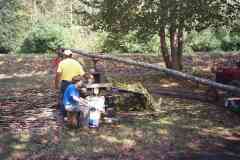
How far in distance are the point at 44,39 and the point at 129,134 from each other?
737 inches

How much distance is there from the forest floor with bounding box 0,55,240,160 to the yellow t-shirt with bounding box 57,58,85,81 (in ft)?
3.78

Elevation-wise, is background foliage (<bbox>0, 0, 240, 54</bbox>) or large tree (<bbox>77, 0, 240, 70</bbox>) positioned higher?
large tree (<bbox>77, 0, 240, 70</bbox>)

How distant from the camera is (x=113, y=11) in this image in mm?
18297

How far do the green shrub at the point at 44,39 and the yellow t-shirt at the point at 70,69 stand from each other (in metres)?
16.3

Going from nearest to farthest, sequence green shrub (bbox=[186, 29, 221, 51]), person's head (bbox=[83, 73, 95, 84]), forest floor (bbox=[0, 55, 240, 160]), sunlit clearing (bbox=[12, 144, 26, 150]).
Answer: forest floor (bbox=[0, 55, 240, 160])
sunlit clearing (bbox=[12, 144, 26, 150])
person's head (bbox=[83, 73, 95, 84])
green shrub (bbox=[186, 29, 221, 51])

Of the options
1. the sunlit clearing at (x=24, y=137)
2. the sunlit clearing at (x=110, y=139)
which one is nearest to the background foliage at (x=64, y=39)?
the sunlit clearing at (x=24, y=137)

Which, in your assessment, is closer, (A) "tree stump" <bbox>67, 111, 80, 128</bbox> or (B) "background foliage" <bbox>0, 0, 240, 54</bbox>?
(A) "tree stump" <bbox>67, 111, 80, 128</bbox>

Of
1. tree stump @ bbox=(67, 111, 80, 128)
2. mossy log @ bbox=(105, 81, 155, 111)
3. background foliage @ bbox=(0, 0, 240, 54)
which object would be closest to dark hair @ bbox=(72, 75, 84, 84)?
tree stump @ bbox=(67, 111, 80, 128)

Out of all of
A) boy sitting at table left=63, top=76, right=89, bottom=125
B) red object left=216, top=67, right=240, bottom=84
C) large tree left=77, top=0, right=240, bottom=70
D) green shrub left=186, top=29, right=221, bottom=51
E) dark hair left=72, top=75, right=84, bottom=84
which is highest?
large tree left=77, top=0, right=240, bottom=70

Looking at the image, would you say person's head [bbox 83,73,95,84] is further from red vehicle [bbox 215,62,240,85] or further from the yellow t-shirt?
red vehicle [bbox 215,62,240,85]

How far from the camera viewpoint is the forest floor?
9523 millimetres

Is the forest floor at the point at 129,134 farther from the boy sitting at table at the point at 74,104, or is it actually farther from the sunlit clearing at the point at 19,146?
the boy sitting at table at the point at 74,104

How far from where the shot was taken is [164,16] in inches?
630

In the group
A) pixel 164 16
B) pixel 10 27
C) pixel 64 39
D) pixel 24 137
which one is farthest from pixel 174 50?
pixel 10 27
